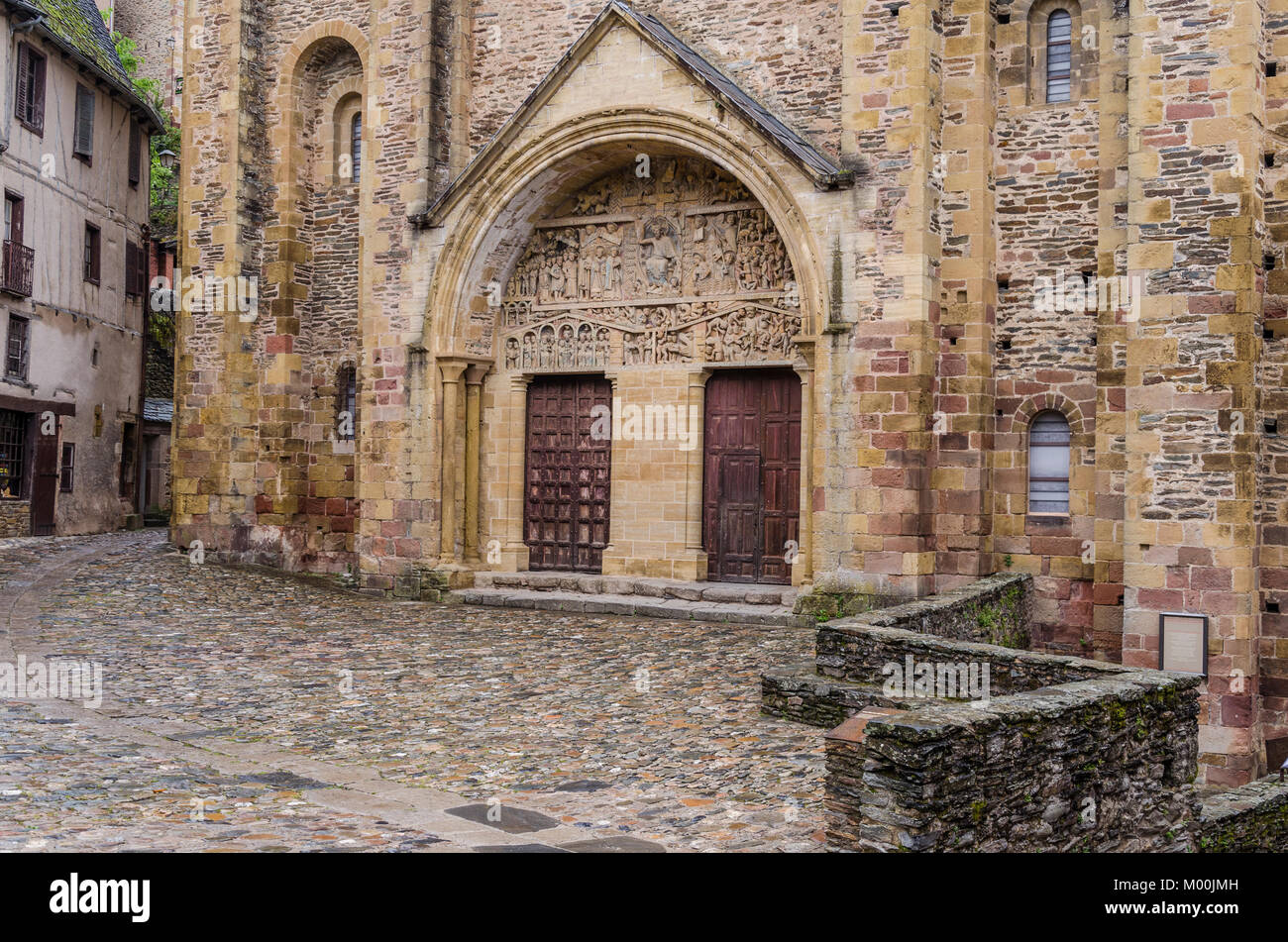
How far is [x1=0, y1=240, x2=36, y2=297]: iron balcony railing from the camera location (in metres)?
20.8

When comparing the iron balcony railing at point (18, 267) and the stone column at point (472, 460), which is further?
the iron balcony railing at point (18, 267)

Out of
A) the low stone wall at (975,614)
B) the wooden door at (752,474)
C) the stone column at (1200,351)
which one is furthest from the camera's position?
the wooden door at (752,474)

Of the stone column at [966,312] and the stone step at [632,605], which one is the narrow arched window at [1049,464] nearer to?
the stone column at [966,312]

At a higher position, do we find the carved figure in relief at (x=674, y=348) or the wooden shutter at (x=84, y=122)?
the wooden shutter at (x=84, y=122)

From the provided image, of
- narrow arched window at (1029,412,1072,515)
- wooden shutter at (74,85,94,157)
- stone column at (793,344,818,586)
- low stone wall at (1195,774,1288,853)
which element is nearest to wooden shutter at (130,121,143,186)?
wooden shutter at (74,85,94,157)

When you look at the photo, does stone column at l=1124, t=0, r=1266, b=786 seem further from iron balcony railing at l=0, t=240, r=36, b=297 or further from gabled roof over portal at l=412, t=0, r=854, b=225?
iron balcony railing at l=0, t=240, r=36, b=297

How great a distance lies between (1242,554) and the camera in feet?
36.5

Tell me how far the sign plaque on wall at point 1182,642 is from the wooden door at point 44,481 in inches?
733

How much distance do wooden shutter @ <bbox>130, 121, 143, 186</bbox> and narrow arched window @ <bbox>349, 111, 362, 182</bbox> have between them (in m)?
9.68

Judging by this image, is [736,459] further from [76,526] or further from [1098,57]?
[76,526]

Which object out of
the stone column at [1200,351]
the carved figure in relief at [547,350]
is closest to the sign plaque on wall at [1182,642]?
the stone column at [1200,351]

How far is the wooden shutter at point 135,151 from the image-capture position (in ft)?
84.9

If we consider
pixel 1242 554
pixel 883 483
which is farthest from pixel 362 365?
pixel 1242 554

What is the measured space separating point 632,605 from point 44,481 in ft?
42.5
